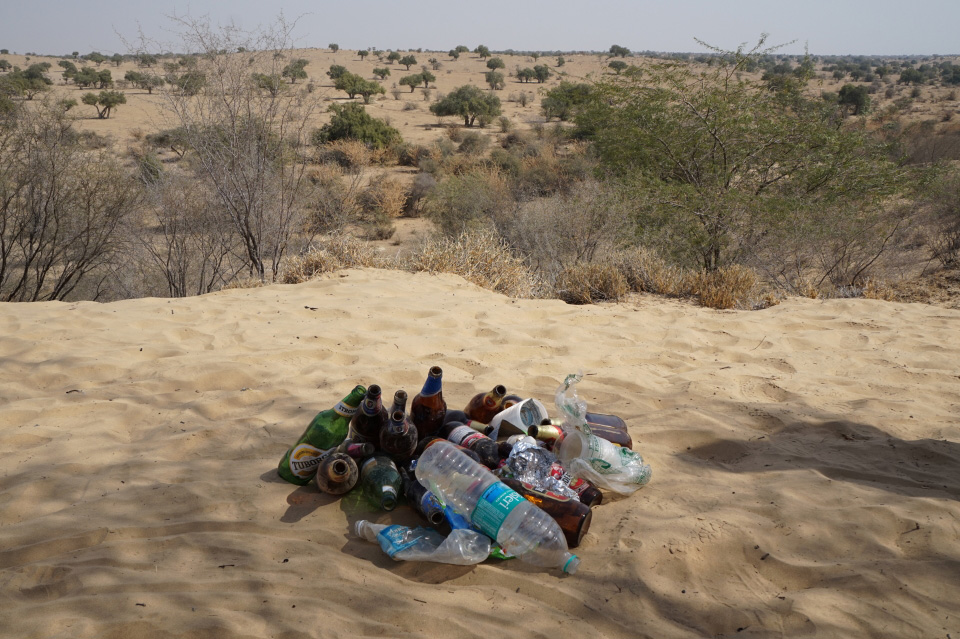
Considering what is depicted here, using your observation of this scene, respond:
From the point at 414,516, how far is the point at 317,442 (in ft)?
1.90

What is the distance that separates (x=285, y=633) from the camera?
1832mm

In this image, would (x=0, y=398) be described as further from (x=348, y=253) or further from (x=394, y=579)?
(x=348, y=253)

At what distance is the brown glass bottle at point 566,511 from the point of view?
2.27 m

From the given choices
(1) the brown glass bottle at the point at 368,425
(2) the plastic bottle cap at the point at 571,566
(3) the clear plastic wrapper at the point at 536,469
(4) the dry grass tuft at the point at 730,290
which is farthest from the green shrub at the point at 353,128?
(2) the plastic bottle cap at the point at 571,566

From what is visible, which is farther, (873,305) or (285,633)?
(873,305)

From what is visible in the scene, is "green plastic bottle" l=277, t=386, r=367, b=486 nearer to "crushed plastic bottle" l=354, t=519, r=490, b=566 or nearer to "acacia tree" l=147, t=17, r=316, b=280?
"crushed plastic bottle" l=354, t=519, r=490, b=566

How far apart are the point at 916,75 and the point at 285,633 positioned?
51631 millimetres

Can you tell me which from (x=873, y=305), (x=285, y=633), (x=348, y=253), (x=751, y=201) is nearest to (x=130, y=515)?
(x=285, y=633)

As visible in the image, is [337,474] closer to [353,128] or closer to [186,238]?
[186,238]

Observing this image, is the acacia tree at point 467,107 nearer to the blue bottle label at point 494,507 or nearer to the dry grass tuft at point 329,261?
the dry grass tuft at point 329,261

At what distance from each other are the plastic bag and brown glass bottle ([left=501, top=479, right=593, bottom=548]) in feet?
0.89

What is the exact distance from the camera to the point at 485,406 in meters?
3.14

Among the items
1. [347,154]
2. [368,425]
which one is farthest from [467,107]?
[368,425]

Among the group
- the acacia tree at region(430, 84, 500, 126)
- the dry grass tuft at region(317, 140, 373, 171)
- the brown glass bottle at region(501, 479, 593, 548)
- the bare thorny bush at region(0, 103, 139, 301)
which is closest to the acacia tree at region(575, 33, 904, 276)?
the brown glass bottle at region(501, 479, 593, 548)
